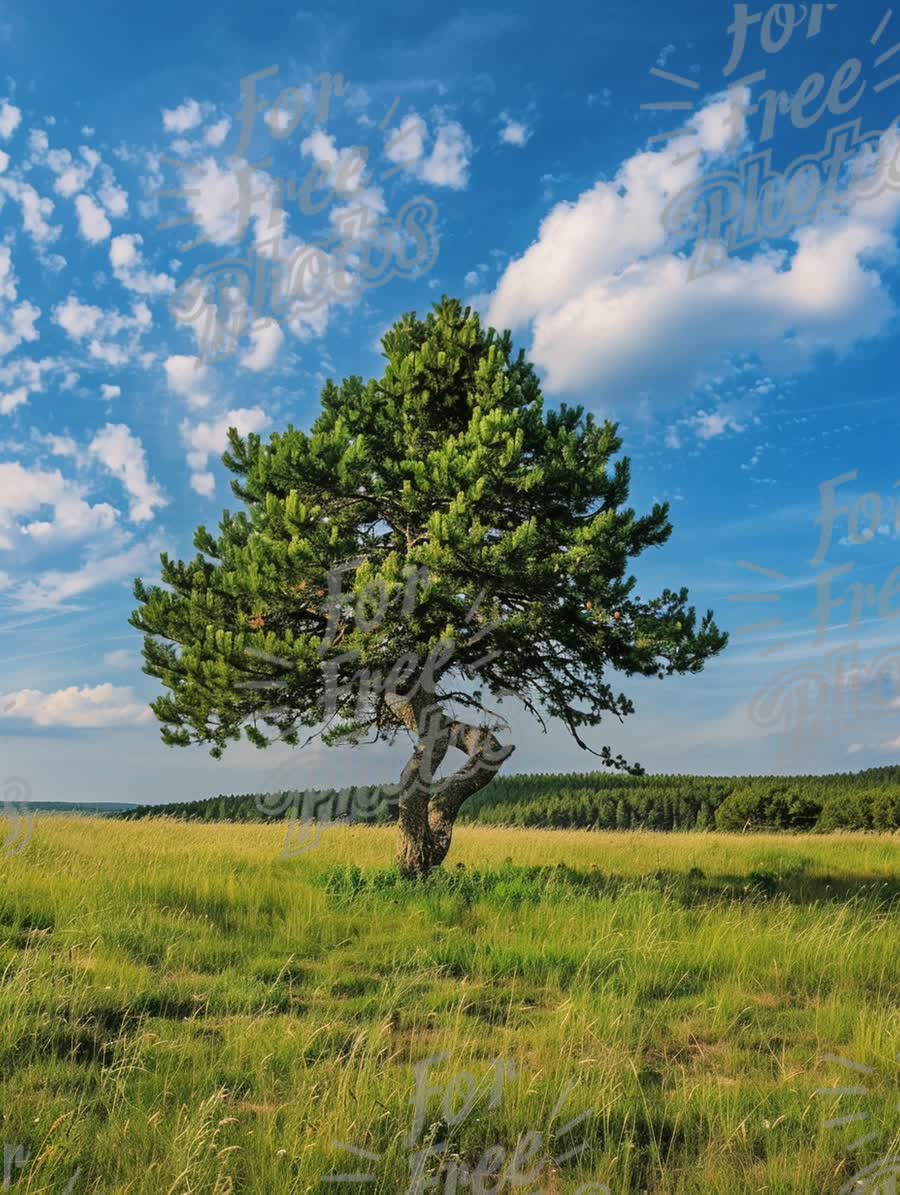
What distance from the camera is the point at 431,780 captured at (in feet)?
45.6

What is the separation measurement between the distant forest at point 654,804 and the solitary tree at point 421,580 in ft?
5.95

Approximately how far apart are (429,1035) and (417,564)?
720cm

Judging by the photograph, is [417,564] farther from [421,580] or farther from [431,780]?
[431,780]

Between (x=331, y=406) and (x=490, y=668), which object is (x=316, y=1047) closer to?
(x=490, y=668)

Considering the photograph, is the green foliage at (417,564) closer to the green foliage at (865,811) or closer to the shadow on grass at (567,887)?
the shadow on grass at (567,887)

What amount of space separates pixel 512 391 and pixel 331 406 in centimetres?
309

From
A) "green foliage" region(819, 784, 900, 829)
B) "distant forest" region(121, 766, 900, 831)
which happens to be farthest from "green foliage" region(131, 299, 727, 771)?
"green foliage" region(819, 784, 900, 829)

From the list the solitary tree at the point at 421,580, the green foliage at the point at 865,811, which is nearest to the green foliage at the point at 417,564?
the solitary tree at the point at 421,580

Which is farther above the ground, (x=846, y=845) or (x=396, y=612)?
(x=396, y=612)

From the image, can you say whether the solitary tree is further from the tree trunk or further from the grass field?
the grass field

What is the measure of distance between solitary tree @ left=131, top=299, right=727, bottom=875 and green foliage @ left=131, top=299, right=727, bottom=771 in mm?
37

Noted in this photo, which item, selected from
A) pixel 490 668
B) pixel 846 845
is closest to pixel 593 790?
pixel 846 845

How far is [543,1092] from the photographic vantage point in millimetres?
4988

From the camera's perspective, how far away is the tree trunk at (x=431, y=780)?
1366cm
